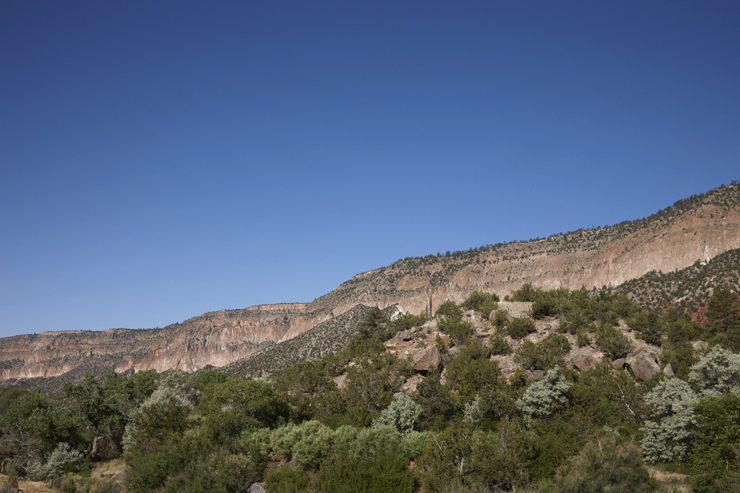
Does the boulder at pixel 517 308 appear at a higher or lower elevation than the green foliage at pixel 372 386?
higher

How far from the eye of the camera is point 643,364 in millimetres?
34719

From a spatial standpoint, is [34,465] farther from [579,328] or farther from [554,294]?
[554,294]

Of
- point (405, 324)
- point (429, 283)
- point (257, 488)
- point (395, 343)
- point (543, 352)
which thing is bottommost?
point (257, 488)

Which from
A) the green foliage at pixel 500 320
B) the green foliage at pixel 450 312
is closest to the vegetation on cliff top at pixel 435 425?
the green foliage at pixel 500 320

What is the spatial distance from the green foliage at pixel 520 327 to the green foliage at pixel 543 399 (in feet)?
41.0

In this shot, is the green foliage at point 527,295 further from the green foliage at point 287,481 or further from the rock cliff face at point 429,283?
the green foliage at point 287,481

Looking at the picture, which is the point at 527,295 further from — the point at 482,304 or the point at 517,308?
the point at 482,304

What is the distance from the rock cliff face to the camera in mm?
68125

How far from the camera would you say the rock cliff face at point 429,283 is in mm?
68125

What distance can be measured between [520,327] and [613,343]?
8.24m

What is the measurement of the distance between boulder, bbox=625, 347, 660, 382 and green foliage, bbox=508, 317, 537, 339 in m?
9.78

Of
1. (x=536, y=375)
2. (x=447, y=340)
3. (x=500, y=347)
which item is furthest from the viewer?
(x=447, y=340)

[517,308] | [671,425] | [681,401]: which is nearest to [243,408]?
[671,425]

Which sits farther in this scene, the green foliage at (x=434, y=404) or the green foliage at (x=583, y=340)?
the green foliage at (x=583, y=340)
